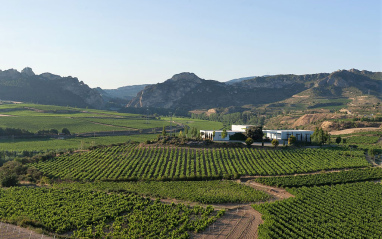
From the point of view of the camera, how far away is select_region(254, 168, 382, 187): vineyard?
53.8 m

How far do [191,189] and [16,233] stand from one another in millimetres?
25462

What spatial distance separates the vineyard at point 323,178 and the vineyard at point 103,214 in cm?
1881

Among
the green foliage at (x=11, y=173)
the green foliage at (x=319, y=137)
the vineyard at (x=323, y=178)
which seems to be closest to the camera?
the vineyard at (x=323, y=178)

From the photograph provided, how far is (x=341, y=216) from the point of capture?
38688 millimetres

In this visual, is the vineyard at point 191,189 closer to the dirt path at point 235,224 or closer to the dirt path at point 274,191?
the dirt path at point 274,191

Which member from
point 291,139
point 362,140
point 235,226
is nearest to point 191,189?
point 235,226

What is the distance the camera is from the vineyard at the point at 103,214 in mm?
33812

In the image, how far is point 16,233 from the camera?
32812 millimetres

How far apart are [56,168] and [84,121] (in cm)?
10684


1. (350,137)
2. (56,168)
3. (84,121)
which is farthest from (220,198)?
(84,121)

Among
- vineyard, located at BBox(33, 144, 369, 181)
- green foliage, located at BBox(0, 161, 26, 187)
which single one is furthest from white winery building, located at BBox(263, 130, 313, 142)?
green foliage, located at BBox(0, 161, 26, 187)

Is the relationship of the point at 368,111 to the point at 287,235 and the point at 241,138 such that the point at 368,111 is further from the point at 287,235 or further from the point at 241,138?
the point at 287,235

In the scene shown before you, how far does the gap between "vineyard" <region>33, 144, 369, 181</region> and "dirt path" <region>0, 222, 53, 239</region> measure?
24849mm

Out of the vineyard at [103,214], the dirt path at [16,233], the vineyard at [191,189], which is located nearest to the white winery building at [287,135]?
the vineyard at [191,189]
